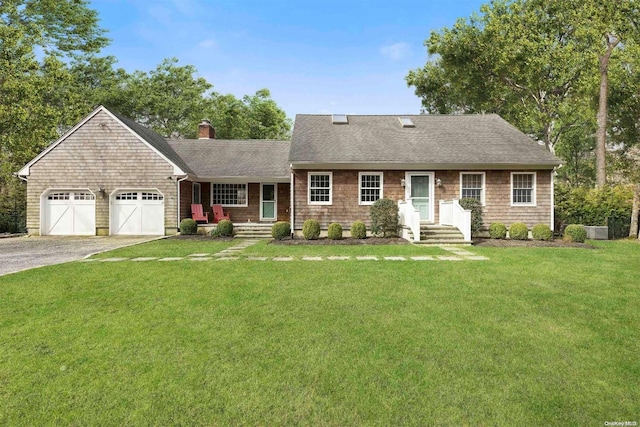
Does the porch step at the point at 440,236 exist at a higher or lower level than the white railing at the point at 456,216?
lower

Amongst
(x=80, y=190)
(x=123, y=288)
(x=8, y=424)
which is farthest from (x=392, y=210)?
(x=80, y=190)

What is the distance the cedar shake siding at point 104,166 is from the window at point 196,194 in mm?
1755

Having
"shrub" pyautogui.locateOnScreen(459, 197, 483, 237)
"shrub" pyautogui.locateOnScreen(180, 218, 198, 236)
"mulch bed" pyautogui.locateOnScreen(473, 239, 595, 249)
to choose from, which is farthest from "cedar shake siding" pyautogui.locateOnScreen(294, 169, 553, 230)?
"shrub" pyautogui.locateOnScreen(180, 218, 198, 236)

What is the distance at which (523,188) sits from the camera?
50.1ft

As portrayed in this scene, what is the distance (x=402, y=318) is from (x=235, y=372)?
2283 mm

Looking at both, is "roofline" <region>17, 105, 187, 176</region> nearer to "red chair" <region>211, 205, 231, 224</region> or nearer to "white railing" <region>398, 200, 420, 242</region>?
"red chair" <region>211, 205, 231, 224</region>

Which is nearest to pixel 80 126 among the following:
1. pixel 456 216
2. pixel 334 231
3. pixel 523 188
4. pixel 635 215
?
pixel 334 231

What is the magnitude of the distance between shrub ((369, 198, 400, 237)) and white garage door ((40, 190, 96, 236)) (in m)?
13.1

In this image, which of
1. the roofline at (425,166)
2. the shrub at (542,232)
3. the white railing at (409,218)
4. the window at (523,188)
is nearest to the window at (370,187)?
the roofline at (425,166)

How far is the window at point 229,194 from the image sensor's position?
18422 millimetres

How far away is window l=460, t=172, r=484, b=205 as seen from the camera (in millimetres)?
15234

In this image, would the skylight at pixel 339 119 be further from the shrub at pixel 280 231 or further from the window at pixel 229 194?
the shrub at pixel 280 231

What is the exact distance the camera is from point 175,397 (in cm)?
270

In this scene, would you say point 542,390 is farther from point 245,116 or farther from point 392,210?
point 245,116
